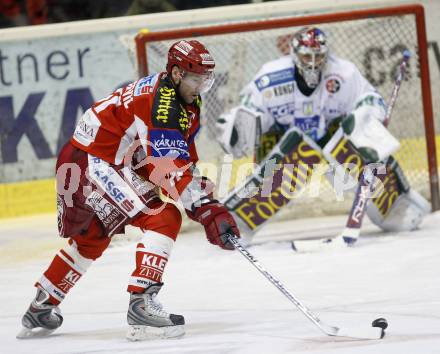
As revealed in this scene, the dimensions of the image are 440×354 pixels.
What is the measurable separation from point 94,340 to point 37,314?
0.85 feet

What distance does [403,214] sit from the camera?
6.14m

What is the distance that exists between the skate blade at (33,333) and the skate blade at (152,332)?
43 centimetres

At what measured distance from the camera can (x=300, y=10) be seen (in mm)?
7156

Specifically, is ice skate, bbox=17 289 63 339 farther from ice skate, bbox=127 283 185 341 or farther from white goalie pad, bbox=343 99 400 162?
white goalie pad, bbox=343 99 400 162

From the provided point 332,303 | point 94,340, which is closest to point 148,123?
point 94,340

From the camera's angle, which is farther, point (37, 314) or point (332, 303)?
point (332, 303)

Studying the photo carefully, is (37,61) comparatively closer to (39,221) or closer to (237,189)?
(39,221)

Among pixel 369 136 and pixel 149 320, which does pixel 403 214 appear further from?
pixel 149 320

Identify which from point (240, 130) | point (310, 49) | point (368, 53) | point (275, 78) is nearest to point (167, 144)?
point (310, 49)

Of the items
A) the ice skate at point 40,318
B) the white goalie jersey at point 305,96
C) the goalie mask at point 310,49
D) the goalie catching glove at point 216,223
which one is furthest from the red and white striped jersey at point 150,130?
the white goalie jersey at point 305,96

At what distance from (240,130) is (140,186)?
7.14 feet

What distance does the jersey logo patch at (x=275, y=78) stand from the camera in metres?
6.26

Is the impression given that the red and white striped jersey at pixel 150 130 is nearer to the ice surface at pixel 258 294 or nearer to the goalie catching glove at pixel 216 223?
the goalie catching glove at pixel 216 223

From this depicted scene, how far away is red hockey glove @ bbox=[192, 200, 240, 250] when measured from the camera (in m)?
3.86
